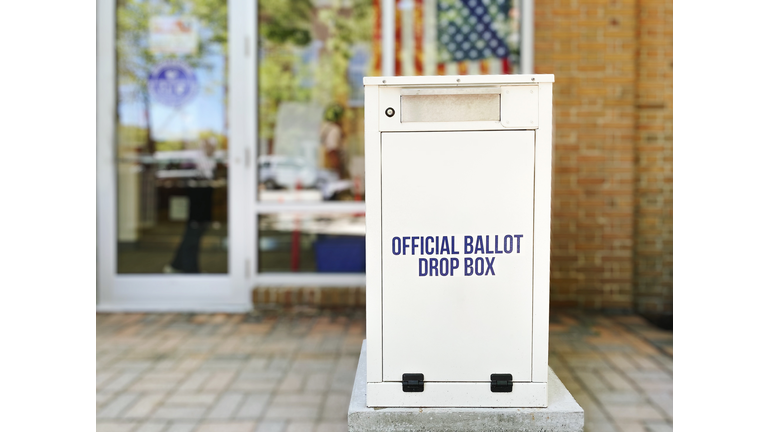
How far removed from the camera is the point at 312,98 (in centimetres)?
491

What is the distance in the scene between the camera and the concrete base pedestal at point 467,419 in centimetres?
226

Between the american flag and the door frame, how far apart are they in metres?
1.14

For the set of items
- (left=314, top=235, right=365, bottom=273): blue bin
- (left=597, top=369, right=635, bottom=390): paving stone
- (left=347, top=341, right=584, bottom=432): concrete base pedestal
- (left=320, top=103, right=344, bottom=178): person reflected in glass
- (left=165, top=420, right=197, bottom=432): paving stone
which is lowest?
(left=165, top=420, right=197, bottom=432): paving stone

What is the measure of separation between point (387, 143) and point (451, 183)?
295 millimetres

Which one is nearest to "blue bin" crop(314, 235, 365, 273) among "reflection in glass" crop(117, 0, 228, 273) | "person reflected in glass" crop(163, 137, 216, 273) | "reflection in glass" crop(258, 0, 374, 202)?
"reflection in glass" crop(258, 0, 374, 202)

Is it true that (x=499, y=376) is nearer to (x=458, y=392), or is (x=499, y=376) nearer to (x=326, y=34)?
(x=458, y=392)

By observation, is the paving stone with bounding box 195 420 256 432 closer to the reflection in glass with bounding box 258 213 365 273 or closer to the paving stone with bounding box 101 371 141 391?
the paving stone with bounding box 101 371 141 391

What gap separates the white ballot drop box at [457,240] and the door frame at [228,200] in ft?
9.23

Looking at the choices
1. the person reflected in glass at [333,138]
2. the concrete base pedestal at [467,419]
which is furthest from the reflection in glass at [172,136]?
the concrete base pedestal at [467,419]

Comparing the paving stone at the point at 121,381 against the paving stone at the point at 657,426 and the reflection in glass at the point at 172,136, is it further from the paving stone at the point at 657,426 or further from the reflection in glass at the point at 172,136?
the paving stone at the point at 657,426

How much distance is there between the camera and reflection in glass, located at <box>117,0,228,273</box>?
4.86 meters

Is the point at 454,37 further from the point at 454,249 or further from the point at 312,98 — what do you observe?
the point at 454,249

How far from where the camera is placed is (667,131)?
4.47 metres

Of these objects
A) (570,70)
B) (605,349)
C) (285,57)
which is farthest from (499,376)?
(285,57)
